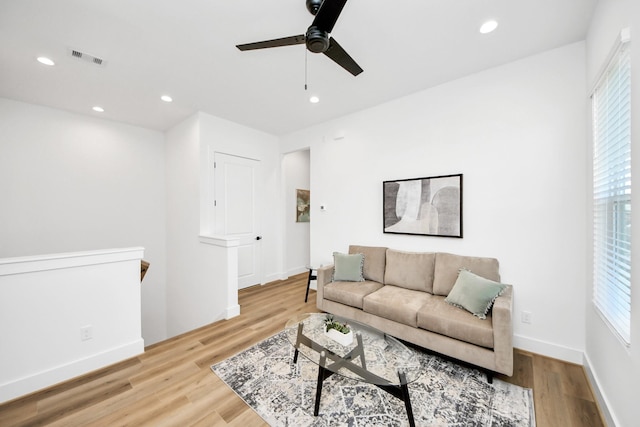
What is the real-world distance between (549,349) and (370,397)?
6.21 ft

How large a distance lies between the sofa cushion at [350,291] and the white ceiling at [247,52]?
8.20 feet

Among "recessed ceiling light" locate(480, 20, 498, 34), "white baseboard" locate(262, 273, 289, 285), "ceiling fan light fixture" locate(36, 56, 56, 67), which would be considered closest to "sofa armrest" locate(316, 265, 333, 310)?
"white baseboard" locate(262, 273, 289, 285)

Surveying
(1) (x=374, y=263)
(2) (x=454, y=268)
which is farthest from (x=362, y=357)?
(1) (x=374, y=263)

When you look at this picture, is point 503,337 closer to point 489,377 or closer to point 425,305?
point 489,377

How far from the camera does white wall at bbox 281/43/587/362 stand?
7.52 ft

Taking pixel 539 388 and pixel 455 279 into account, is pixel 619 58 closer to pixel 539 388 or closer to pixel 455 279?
pixel 455 279

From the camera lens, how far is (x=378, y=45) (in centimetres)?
233

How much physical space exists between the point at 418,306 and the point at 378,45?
2.55 meters

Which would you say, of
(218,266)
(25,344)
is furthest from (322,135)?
(25,344)

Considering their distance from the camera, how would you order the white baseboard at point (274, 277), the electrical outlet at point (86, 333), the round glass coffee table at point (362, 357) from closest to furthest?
the round glass coffee table at point (362, 357) < the electrical outlet at point (86, 333) < the white baseboard at point (274, 277)

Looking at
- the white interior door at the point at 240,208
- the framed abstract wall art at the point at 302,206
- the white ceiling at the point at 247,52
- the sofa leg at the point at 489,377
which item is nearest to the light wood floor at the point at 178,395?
the sofa leg at the point at 489,377

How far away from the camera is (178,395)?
1.89 meters

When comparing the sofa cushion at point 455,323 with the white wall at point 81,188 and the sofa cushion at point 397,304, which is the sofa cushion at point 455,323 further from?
the white wall at point 81,188

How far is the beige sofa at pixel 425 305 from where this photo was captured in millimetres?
1995
